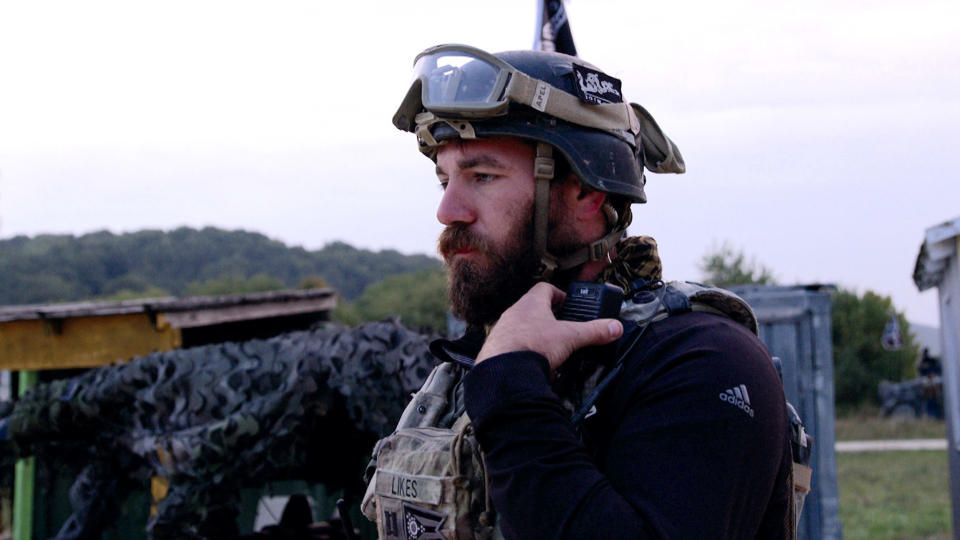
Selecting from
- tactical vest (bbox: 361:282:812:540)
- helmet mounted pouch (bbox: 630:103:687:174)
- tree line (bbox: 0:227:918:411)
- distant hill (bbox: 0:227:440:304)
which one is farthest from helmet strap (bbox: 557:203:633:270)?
distant hill (bbox: 0:227:440:304)

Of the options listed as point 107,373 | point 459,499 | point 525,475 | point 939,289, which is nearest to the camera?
point 525,475

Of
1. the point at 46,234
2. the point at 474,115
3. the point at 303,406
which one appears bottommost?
the point at 303,406

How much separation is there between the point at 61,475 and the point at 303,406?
371 cm

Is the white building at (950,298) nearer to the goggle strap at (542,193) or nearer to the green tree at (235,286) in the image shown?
the goggle strap at (542,193)

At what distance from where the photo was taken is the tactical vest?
2.05m

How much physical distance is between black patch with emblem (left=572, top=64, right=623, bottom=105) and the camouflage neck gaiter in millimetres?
376

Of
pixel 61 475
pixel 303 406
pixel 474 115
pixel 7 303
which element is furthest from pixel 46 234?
pixel 474 115

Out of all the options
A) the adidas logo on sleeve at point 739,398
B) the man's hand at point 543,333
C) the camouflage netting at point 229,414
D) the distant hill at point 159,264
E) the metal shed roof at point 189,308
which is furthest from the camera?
the distant hill at point 159,264

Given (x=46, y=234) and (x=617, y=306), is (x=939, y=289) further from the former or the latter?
(x=46, y=234)

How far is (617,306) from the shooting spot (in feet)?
6.93

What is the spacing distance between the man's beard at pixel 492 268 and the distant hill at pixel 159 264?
129 feet

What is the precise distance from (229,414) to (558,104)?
5231 mm

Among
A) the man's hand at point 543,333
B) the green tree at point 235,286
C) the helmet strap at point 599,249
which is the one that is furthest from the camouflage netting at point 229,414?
the green tree at point 235,286

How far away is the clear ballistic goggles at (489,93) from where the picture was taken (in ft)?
7.47
